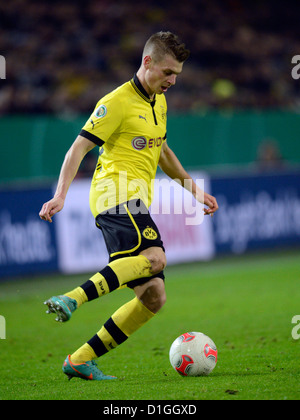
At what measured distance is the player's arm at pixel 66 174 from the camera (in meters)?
4.21

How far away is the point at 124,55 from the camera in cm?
1636

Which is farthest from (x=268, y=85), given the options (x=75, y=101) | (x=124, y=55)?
(x=75, y=101)

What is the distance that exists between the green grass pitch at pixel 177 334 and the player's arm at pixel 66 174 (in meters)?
1.13

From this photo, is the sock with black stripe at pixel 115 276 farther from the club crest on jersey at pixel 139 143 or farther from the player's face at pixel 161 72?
the player's face at pixel 161 72

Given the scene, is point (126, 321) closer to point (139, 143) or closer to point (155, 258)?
point (155, 258)

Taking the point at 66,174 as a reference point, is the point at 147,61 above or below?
above

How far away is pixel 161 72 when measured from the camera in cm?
471

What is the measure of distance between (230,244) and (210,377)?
776cm

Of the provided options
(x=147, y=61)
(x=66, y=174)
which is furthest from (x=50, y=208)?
(x=147, y=61)

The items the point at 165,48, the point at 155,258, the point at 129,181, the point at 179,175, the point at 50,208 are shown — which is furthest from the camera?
the point at 179,175

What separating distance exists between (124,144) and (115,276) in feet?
3.14

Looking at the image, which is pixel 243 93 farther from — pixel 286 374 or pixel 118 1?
pixel 286 374

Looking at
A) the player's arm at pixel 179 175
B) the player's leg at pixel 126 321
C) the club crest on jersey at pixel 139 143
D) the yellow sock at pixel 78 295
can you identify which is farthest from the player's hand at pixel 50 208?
the player's arm at pixel 179 175

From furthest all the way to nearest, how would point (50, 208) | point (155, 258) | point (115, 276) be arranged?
point (155, 258), point (115, 276), point (50, 208)
